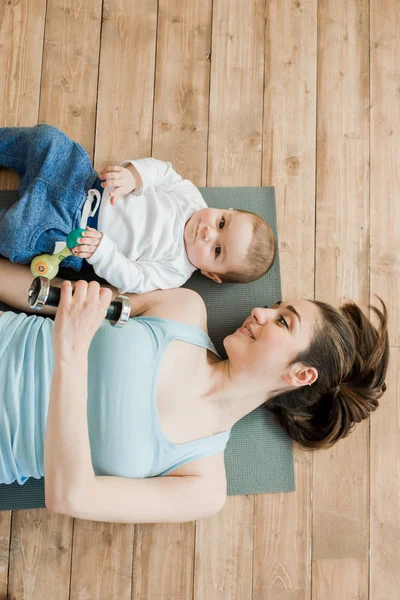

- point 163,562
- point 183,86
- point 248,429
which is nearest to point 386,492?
point 248,429

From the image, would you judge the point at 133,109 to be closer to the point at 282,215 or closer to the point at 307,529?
the point at 282,215

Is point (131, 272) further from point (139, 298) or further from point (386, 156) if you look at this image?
point (386, 156)

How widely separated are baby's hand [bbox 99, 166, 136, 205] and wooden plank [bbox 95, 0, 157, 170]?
286 millimetres

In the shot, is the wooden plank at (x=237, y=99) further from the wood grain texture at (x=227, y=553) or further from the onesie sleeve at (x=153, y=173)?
the onesie sleeve at (x=153, y=173)

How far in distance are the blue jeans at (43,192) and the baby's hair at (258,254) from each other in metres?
0.51

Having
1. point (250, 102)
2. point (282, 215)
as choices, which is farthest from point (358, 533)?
point (250, 102)

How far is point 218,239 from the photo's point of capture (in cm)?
161

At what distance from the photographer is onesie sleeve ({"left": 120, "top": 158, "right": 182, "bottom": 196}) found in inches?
63.4

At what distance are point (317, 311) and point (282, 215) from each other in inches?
21.3

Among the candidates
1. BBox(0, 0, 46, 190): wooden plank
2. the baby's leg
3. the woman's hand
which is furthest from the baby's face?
BBox(0, 0, 46, 190): wooden plank

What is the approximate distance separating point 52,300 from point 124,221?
1.83ft

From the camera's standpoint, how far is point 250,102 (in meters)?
1.95

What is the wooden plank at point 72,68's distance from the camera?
1.84 m

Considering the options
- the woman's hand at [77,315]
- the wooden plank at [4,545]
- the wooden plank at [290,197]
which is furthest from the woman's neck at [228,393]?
the wooden plank at [4,545]
